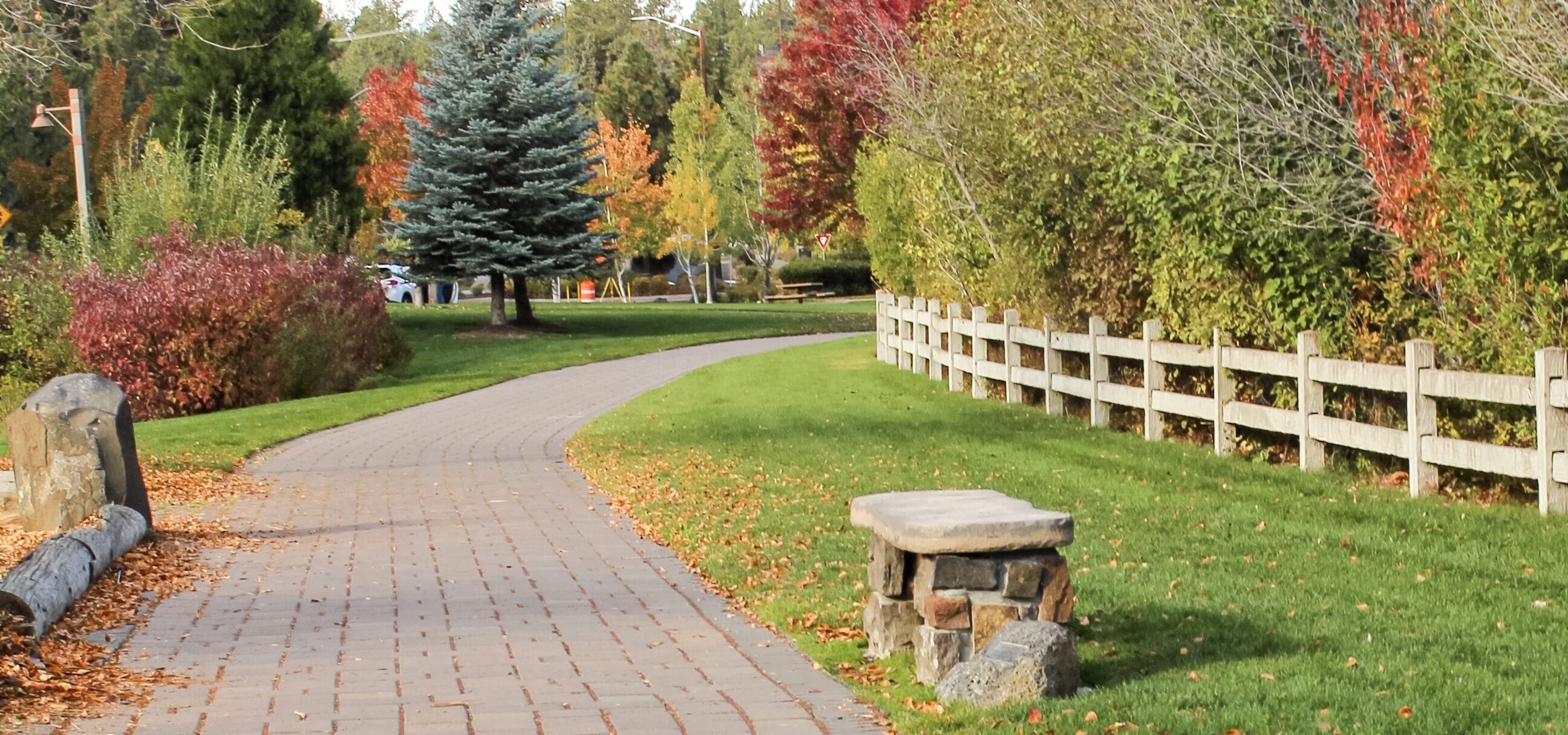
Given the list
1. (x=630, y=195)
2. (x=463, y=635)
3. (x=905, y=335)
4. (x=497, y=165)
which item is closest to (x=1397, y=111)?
(x=463, y=635)

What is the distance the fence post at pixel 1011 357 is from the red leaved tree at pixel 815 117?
10.5 meters

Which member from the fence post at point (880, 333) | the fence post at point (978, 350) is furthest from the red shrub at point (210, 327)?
the fence post at point (978, 350)

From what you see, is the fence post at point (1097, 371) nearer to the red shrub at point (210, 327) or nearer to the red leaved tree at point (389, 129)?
the red shrub at point (210, 327)

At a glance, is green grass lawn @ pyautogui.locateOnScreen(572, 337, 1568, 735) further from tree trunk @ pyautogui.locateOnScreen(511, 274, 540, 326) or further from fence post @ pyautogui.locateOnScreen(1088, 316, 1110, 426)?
tree trunk @ pyautogui.locateOnScreen(511, 274, 540, 326)

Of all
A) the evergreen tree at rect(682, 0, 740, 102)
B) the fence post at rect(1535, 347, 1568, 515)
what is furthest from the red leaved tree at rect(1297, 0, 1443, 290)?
the evergreen tree at rect(682, 0, 740, 102)

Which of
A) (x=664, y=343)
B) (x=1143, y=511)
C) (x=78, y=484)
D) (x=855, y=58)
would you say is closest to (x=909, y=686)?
(x=1143, y=511)

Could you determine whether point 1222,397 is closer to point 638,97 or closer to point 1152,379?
point 1152,379

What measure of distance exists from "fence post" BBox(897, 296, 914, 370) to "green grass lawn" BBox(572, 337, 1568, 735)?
8.78 m

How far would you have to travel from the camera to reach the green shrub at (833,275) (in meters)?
67.5

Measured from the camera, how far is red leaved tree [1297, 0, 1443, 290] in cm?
1090

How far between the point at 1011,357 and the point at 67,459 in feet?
37.3

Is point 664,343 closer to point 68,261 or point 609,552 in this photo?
point 68,261

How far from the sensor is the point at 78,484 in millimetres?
11016

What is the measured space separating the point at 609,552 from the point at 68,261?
18669 millimetres
